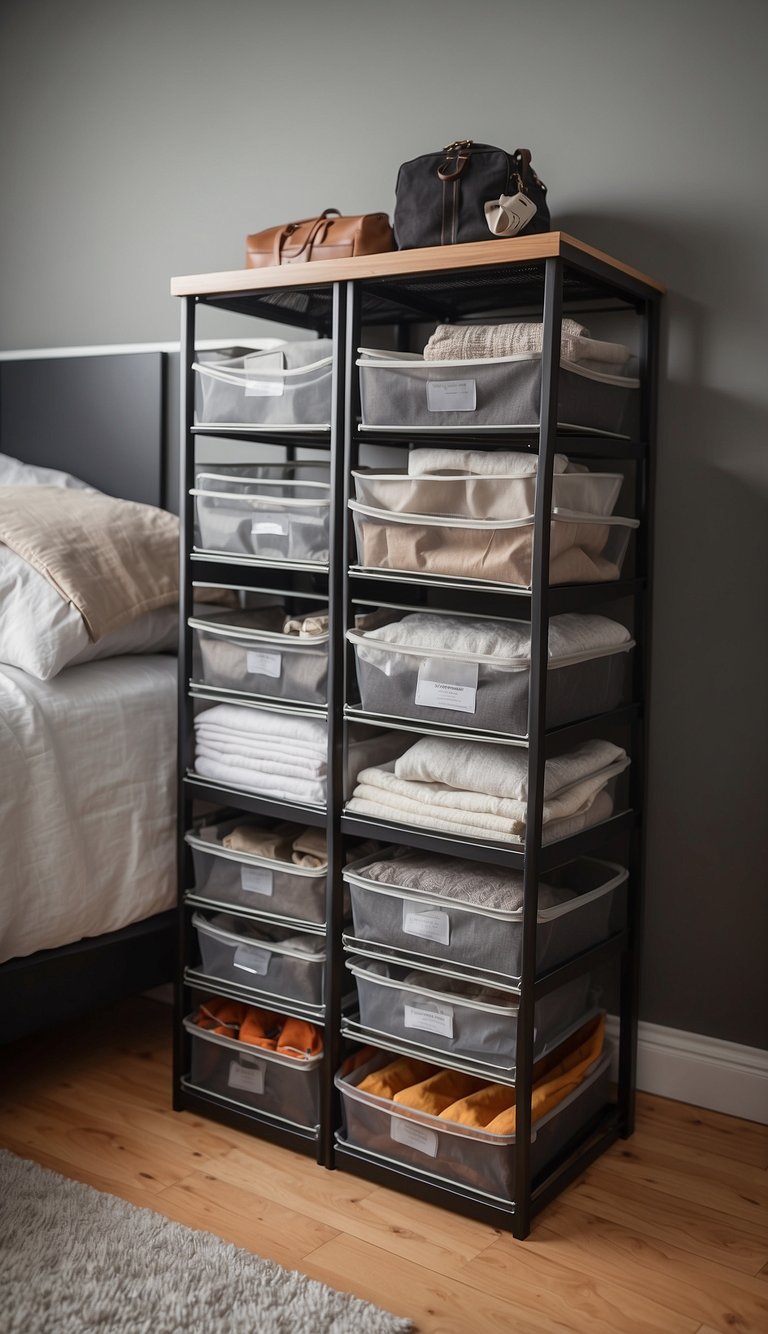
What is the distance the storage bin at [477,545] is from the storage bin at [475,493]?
0.9 inches

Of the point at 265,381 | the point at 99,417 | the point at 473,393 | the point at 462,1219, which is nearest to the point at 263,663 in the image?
the point at 265,381

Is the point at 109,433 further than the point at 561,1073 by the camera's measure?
Yes

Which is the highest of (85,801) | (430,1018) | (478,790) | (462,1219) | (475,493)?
(475,493)

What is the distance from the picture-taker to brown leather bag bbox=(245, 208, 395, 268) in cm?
208

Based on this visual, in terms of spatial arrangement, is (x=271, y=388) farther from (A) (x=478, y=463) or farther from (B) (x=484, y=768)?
(B) (x=484, y=768)

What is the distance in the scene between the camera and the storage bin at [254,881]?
2.12 m

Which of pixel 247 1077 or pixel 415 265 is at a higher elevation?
pixel 415 265

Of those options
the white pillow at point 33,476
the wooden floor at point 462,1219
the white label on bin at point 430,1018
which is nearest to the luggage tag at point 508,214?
the white label on bin at point 430,1018

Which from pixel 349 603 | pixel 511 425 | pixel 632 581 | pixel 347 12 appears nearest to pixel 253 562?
pixel 349 603

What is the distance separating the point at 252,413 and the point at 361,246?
1.14 feet

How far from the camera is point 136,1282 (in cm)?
173

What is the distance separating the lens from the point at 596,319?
7.45ft

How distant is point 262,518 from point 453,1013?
0.92m

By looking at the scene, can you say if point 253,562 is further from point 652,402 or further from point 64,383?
point 64,383
